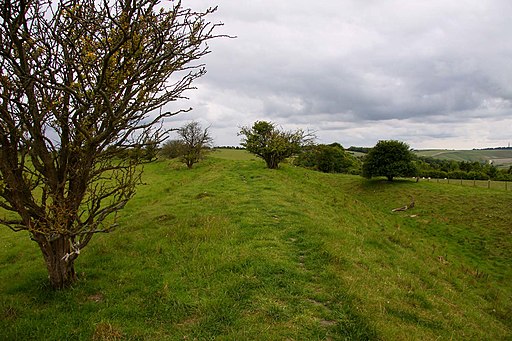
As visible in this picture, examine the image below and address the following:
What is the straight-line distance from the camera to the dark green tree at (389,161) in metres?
45.7

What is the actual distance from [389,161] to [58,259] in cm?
4583

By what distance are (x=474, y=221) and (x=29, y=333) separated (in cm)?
3186

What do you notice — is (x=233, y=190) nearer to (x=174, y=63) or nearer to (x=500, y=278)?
(x=174, y=63)

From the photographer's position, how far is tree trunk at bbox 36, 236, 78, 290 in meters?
7.78

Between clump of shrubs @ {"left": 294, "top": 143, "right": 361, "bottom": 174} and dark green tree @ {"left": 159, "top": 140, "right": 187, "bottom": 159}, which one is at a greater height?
dark green tree @ {"left": 159, "top": 140, "right": 187, "bottom": 159}

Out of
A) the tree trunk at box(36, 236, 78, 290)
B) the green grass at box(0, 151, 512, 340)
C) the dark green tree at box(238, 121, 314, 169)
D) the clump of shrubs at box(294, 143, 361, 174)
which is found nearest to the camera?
the green grass at box(0, 151, 512, 340)

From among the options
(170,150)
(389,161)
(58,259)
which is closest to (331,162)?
(389,161)

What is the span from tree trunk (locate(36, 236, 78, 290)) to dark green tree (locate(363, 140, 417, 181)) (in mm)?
44650

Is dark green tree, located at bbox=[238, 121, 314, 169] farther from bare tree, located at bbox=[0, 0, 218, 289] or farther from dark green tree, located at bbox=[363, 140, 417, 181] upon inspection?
bare tree, located at bbox=[0, 0, 218, 289]

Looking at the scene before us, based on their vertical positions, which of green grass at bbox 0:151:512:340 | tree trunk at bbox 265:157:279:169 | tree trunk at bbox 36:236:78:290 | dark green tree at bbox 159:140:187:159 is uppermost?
dark green tree at bbox 159:140:187:159

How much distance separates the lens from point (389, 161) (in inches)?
1842

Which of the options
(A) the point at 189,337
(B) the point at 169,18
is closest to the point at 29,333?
(A) the point at 189,337

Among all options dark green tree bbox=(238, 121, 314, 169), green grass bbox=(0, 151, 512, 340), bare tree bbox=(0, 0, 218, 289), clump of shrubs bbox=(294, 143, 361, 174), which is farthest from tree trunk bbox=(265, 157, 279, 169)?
clump of shrubs bbox=(294, 143, 361, 174)

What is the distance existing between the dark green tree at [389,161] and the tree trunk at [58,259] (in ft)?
146
